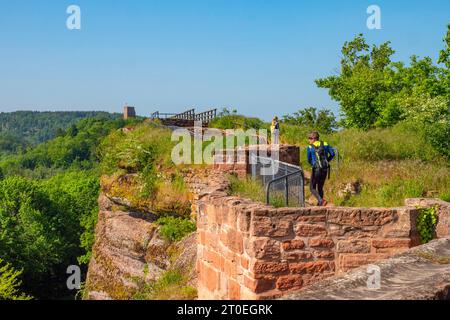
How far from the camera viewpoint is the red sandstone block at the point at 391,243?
6.14 metres

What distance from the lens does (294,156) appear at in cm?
1388

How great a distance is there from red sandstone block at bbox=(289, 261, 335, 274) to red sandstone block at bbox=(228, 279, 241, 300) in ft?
2.30

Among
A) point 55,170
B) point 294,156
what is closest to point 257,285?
point 294,156

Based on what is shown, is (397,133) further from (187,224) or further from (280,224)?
(280,224)

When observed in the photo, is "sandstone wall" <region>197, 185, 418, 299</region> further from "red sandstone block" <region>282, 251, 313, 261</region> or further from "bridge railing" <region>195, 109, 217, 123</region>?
"bridge railing" <region>195, 109, 217, 123</region>

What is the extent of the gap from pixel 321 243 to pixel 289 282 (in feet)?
1.85

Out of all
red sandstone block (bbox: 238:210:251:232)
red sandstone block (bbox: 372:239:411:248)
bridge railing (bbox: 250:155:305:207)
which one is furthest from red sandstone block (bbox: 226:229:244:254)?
red sandstone block (bbox: 372:239:411:248)

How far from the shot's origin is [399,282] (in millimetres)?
4418

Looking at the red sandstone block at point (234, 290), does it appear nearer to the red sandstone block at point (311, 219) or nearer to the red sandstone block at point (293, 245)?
the red sandstone block at point (293, 245)

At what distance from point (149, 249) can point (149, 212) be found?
5.78ft

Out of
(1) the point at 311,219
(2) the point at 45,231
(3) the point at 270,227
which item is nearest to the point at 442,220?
(1) the point at 311,219

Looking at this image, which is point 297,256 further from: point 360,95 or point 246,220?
point 360,95

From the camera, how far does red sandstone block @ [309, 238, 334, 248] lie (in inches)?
234
